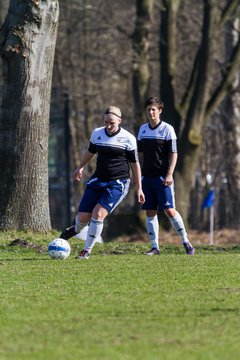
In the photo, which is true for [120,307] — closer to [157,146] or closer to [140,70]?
[157,146]

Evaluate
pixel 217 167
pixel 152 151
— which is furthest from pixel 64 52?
pixel 152 151

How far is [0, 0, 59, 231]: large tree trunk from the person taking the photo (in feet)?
58.6

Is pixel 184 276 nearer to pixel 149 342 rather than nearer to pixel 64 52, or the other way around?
pixel 149 342

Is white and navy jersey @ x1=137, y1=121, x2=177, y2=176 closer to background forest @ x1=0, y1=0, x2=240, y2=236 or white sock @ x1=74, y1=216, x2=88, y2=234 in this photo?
white sock @ x1=74, y1=216, x2=88, y2=234

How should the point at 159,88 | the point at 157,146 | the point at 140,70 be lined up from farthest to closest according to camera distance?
the point at 159,88 < the point at 140,70 < the point at 157,146

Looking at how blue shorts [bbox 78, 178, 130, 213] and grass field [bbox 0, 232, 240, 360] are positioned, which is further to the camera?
blue shorts [bbox 78, 178, 130, 213]

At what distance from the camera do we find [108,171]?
14406mm

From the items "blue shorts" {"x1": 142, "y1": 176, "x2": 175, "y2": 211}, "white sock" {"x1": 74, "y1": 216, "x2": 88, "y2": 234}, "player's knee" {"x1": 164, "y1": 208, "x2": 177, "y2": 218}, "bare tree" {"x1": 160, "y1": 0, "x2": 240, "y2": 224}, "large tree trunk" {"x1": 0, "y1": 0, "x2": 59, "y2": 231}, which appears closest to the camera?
"white sock" {"x1": 74, "y1": 216, "x2": 88, "y2": 234}

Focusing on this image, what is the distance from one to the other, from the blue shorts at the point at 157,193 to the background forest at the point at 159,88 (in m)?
11.6

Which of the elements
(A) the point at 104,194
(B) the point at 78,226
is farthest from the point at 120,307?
(B) the point at 78,226

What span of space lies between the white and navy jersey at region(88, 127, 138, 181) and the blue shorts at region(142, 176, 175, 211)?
0.85 metres

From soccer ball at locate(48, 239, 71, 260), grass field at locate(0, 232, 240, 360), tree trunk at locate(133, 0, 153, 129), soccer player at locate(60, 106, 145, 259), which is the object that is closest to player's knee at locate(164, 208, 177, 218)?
grass field at locate(0, 232, 240, 360)

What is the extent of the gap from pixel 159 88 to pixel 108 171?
722 inches

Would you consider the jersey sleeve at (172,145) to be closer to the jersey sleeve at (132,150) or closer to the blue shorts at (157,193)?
the blue shorts at (157,193)
